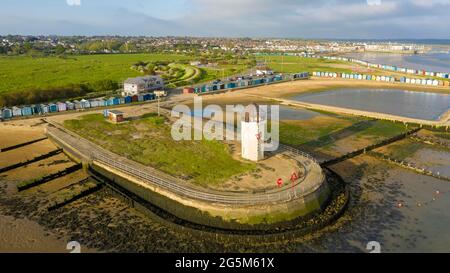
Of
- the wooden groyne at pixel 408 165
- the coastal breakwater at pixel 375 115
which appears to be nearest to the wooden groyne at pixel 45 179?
the wooden groyne at pixel 408 165

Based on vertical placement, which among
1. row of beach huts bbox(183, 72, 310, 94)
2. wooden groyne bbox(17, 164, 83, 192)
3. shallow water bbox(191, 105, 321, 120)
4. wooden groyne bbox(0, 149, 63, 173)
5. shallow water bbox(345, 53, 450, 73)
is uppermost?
shallow water bbox(345, 53, 450, 73)

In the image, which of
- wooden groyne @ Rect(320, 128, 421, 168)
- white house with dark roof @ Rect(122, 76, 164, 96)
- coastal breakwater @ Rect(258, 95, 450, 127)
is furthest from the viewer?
white house with dark roof @ Rect(122, 76, 164, 96)

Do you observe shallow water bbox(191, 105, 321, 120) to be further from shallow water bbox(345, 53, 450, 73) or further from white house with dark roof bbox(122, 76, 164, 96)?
shallow water bbox(345, 53, 450, 73)

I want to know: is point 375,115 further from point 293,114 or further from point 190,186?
point 190,186

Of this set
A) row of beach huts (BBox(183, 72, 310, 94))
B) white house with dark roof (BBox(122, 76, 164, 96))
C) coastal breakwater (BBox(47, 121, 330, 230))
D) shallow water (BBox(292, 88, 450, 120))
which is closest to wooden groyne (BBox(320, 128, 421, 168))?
coastal breakwater (BBox(47, 121, 330, 230))

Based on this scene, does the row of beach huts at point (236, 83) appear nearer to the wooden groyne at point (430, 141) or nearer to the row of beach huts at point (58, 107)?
the row of beach huts at point (58, 107)

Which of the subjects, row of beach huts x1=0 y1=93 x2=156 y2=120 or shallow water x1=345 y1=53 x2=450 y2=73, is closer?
row of beach huts x1=0 y1=93 x2=156 y2=120

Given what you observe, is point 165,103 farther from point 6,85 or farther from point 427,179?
point 427,179

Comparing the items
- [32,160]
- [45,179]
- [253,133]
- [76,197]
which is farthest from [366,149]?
[32,160]
